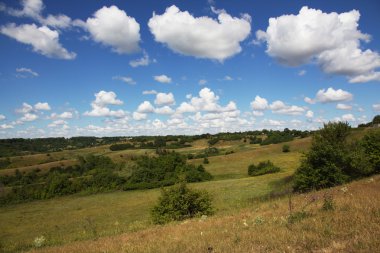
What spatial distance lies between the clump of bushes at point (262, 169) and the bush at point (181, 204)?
60.7m

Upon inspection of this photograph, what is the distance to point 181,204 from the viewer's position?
75.4 feet

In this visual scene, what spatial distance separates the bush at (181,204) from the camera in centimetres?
2272

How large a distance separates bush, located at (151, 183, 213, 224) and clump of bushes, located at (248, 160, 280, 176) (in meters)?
60.7

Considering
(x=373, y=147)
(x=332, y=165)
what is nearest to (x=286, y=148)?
(x=373, y=147)

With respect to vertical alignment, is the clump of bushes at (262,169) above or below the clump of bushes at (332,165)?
below

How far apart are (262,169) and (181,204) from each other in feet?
208

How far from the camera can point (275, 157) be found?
96.1 metres

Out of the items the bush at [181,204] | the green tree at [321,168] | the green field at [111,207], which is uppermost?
the green tree at [321,168]

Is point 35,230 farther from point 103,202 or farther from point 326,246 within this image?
point 326,246

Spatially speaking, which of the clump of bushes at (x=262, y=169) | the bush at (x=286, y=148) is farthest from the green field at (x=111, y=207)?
the bush at (x=286, y=148)

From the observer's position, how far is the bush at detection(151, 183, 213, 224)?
22.7 m

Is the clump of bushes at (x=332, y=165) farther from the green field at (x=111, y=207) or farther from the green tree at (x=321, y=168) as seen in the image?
the green field at (x=111, y=207)

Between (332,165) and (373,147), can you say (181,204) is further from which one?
(373,147)

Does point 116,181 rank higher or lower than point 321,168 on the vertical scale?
lower
